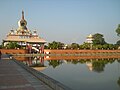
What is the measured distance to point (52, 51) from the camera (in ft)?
137

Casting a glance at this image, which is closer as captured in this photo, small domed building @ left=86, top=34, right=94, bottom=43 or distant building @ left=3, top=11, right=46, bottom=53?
distant building @ left=3, top=11, right=46, bottom=53

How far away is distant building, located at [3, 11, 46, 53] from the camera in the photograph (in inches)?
1726

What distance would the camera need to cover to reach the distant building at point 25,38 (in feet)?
144

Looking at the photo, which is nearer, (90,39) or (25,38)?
(25,38)

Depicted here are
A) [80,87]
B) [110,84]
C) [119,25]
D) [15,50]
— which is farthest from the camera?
[119,25]

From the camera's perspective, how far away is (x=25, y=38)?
5075 cm

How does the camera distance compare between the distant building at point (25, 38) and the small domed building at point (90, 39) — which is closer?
the distant building at point (25, 38)

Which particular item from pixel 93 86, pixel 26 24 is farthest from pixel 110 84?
pixel 26 24

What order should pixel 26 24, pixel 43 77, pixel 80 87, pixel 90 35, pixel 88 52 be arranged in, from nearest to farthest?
pixel 43 77 < pixel 80 87 < pixel 88 52 < pixel 26 24 < pixel 90 35

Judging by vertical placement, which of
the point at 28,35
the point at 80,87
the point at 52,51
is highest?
the point at 28,35

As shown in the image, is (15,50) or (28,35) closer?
(15,50)

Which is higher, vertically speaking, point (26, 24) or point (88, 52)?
point (26, 24)

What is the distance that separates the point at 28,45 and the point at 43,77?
34113 mm

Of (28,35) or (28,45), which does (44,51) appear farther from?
(28,35)
